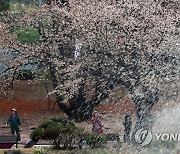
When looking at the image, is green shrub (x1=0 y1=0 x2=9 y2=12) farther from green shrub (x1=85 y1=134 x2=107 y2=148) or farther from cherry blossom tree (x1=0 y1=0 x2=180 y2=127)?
green shrub (x1=85 y1=134 x2=107 y2=148)

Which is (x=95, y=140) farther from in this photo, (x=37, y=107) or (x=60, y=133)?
(x=37, y=107)

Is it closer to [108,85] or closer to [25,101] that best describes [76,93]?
[108,85]

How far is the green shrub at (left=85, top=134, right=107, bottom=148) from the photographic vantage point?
15.2 metres

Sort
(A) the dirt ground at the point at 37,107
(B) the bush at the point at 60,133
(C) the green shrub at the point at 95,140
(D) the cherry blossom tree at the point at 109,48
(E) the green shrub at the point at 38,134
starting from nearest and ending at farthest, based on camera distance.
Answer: (C) the green shrub at the point at 95,140 < (B) the bush at the point at 60,133 < (E) the green shrub at the point at 38,134 < (D) the cherry blossom tree at the point at 109,48 < (A) the dirt ground at the point at 37,107

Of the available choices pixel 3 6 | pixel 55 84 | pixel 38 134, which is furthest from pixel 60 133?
pixel 3 6

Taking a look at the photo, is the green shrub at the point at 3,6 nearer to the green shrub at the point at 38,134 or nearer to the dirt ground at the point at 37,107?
the dirt ground at the point at 37,107

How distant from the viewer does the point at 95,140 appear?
15305mm

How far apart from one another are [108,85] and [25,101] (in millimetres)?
10058

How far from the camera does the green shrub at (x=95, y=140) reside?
599 inches

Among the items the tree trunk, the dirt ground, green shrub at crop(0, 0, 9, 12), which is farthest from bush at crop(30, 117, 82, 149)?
green shrub at crop(0, 0, 9, 12)

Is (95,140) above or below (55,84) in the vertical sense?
below

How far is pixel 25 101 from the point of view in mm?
27719

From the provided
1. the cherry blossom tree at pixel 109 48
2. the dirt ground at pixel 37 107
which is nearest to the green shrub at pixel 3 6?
the cherry blossom tree at pixel 109 48

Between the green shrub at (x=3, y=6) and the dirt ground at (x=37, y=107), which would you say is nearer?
the dirt ground at (x=37, y=107)
